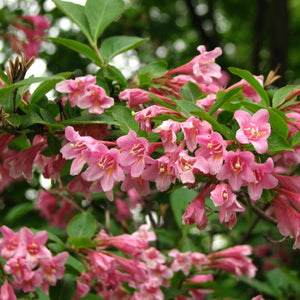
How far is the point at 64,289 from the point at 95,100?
2.47 feet

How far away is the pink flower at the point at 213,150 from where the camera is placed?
1161 millimetres

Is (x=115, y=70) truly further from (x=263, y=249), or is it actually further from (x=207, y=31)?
(x=207, y=31)

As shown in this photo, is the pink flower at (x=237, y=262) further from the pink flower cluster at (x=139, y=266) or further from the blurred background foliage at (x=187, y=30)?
the blurred background foliage at (x=187, y=30)

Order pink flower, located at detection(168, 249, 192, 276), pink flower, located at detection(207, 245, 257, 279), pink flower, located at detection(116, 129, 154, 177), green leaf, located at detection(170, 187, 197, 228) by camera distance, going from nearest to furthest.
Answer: pink flower, located at detection(116, 129, 154, 177) → pink flower, located at detection(168, 249, 192, 276) → pink flower, located at detection(207, 245, 257, 279) → green leaf, located at detection(170, 187, 197, 228)

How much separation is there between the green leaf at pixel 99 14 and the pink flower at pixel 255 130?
0.85 m

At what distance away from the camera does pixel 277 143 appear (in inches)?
48.1

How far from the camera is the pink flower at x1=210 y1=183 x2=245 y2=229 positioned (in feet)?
3.95

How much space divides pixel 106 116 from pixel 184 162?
1.32 feet

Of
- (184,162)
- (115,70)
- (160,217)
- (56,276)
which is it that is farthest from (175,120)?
(160,217)

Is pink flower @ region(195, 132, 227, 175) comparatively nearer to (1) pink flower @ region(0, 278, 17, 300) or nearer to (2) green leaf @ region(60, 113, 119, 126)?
(2) green leaf @ region(60, 113, 119, 126)

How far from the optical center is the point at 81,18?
190 cm

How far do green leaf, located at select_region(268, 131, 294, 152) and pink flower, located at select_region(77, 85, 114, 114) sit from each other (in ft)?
1.76

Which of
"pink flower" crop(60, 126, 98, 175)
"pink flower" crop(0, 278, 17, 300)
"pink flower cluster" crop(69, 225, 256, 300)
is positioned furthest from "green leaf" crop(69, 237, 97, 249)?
"pink flower" crop(60, 126, 98, 175)

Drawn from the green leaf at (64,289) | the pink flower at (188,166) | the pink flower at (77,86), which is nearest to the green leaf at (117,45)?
the pink flower at (77,86)
